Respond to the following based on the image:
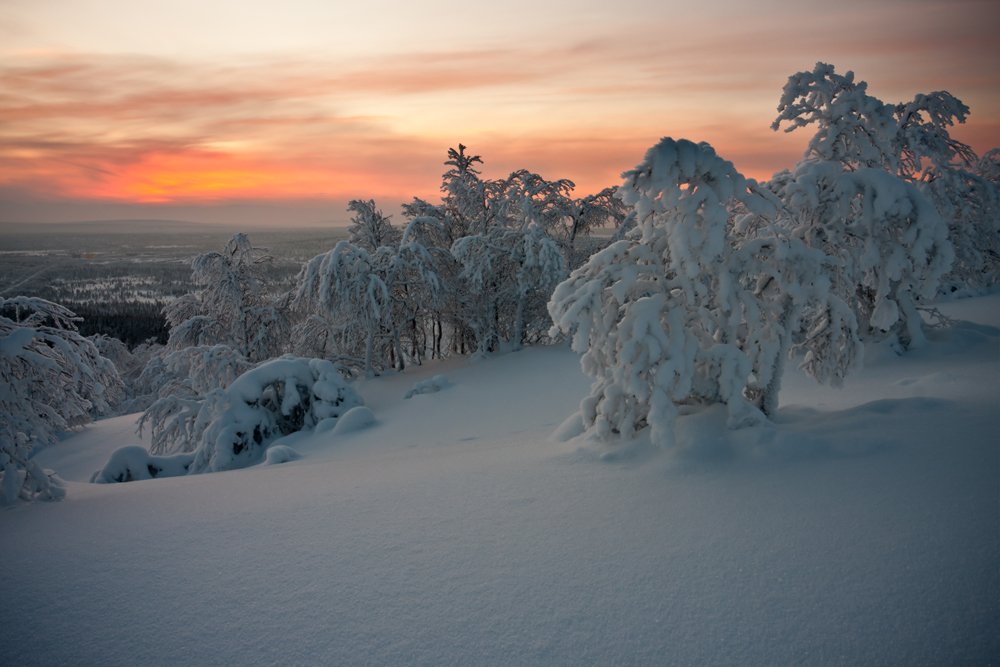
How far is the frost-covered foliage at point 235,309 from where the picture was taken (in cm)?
2206

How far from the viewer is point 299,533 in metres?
4.82

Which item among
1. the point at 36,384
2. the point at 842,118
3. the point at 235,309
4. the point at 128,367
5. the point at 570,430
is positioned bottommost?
the point at 128,367

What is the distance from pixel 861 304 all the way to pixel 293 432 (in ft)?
48.3

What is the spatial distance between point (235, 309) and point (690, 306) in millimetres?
20693

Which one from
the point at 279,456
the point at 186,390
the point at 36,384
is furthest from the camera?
the point at 186,390

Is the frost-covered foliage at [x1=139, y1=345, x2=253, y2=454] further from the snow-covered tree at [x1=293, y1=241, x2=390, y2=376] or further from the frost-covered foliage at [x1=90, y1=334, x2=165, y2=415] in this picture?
the frost-covered foliage at [x1=90, y1=334, x2=165, y2=415]

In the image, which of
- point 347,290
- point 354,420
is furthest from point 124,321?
point 354,420

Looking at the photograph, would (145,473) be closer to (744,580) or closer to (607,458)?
(607,458)

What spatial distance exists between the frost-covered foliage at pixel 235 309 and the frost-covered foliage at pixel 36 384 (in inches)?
591

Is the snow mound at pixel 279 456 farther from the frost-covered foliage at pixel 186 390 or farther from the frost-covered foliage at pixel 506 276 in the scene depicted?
the frost-covered foliage at pixel 506 276

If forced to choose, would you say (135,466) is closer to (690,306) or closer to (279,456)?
(279,456)

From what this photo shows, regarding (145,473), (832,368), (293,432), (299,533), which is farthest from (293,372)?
(832,368)

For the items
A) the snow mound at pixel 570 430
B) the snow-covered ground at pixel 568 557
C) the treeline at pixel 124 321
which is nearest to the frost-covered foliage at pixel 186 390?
the snow-covered ground at pixel 568 557

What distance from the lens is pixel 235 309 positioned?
22266 mm
